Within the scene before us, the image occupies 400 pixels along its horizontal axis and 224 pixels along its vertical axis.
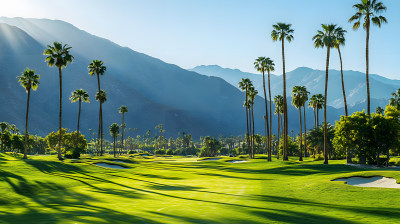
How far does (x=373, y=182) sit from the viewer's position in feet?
98.1

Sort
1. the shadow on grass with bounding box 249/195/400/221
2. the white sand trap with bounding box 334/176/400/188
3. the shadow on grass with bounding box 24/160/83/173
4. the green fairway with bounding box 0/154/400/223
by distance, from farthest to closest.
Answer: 1. the shadow on grass with bounding box 24/160/83/173
2. the white sand trap with bounding box 334/176/400/188
3. the shadow on grass with bounding box 249/195/400/221
4. the green fairway with bounding box 0/154/400/223

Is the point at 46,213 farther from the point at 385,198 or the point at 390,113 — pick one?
the point at 390,113

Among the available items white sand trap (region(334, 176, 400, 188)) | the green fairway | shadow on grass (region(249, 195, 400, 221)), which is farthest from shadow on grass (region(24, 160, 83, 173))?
white sand trap (region(334, 176, 400, 188))

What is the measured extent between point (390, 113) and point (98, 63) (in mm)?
70563

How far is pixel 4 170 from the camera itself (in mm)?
33281

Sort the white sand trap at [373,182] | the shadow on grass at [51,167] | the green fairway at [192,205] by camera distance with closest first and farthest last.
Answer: the green fairway at [192,205], the white sand trap at [373,182], the shadow on grass at [51,167]

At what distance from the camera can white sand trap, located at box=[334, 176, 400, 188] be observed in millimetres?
27877

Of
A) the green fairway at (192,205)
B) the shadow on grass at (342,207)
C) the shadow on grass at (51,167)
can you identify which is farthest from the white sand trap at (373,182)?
the shadow on grass at (51,167)

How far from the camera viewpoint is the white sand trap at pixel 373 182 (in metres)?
27.9

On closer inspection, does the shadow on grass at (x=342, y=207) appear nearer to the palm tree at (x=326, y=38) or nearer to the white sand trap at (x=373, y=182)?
the white sand trap at (x=373, y=182)

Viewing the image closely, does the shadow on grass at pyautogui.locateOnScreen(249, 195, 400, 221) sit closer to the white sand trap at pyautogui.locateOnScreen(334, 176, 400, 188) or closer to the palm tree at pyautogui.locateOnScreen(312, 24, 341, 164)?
the white sand trap at pyautogui.locateOnScreen(334, 176, 400, 188)

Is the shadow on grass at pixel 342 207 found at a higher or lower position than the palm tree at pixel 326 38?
lower

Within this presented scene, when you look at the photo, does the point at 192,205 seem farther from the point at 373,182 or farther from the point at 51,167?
the point at 51,167

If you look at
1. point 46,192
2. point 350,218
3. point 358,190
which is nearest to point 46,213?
point 46,192
